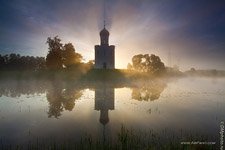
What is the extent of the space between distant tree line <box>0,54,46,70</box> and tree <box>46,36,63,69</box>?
Result: 108ft

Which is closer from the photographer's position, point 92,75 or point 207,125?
point 207,125

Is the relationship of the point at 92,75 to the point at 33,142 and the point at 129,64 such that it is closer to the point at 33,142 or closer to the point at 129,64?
the point at 129,64

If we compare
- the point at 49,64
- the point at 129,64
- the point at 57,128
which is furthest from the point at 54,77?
the point at 57,128

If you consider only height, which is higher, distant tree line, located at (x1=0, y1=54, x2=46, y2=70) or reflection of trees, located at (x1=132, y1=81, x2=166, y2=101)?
distant tree line, located at (x1=0, y1=54, x2=46, y2=70)

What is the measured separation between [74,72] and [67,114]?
55.4m

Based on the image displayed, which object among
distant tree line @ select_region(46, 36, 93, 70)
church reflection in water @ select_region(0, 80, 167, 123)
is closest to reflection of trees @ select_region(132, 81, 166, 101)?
church reflection in water @ select_region(0, 80, 167, 123)

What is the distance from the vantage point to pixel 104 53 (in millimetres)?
95562

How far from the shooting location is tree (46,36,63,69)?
80.6m

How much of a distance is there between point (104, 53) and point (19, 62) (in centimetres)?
4875

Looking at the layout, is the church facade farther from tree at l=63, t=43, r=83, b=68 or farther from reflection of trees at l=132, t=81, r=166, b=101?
reflection of trees at l=132, t=81, r=166, b=101

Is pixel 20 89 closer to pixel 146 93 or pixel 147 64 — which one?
pixel 146 93

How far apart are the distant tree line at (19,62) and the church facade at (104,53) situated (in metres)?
30.5

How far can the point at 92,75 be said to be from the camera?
76875 millimetres

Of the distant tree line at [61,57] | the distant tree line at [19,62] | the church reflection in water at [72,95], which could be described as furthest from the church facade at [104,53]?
the church reflection in water at [72,95]
